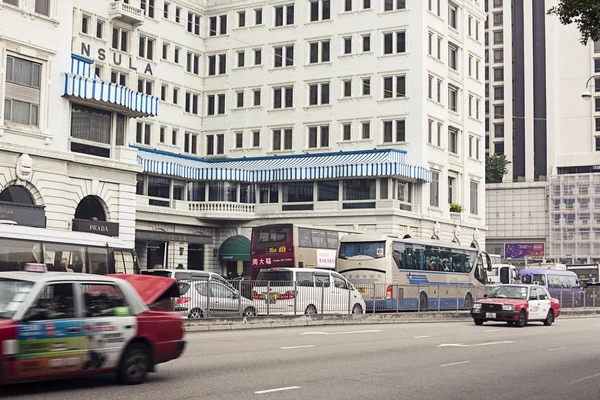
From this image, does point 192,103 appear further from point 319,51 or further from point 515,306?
point 515,306

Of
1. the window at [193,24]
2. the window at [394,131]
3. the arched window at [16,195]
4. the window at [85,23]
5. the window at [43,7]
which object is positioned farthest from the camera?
the window at [193,24]

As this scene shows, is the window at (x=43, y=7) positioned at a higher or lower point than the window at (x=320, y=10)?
lower

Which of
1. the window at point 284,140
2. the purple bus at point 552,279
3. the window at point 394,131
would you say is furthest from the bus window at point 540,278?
the window at point 284,140

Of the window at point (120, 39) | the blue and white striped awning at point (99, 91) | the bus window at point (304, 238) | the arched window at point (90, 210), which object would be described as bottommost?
the bus window at point (304, 238)

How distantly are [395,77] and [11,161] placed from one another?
113 ft

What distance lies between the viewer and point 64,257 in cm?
2305

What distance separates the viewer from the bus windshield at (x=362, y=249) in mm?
38844

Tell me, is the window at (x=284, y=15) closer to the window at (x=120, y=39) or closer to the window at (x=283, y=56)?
the window at (x=283, y=56)

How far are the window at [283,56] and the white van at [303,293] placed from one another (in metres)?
37.1

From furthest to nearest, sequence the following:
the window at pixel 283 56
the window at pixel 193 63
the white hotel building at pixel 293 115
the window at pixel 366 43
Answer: the window at pixel 193 63, the window at pixel 283 56, the window at pixel 366 43, the white hotel building at pixel 293 115

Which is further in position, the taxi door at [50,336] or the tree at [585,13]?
the tree at [585,13]

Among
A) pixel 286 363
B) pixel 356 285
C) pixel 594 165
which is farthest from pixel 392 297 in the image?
pixel 594 165

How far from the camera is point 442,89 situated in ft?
221

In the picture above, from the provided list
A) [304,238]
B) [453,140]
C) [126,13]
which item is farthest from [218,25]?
[304,238]
